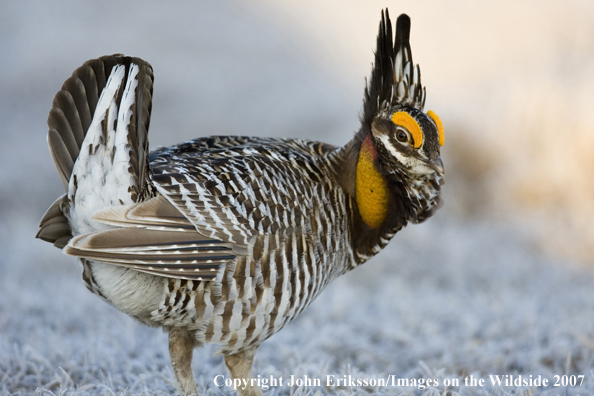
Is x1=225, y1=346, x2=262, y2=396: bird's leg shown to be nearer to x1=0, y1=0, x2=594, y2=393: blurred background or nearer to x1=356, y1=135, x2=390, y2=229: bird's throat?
x1=0, y1=0, x2=594, y2=393: blurred background

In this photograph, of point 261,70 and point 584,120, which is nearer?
point 584,120

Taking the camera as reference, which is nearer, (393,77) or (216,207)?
(216,207)

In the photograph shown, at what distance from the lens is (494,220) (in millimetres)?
5684

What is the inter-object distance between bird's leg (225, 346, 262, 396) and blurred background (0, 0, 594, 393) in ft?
1.25

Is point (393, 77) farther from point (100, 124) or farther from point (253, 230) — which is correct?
point (100, 124)

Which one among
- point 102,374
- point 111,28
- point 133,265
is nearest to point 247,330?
point 133,265

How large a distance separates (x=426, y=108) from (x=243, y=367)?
4921mm

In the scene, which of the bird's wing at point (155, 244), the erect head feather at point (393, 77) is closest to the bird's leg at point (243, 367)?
the bird's wing at point (155, 244)

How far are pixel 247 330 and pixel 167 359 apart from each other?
3.40 feet

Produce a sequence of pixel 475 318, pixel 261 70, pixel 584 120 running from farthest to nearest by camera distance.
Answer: pixel 261 70 → pixel 584 120 → pixel 475 318

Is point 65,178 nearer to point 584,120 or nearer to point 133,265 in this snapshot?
point 133,265

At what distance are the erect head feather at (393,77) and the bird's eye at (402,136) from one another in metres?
0.18

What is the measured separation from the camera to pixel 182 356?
2.66m

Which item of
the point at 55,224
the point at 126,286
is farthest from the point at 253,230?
the point at 55,224
